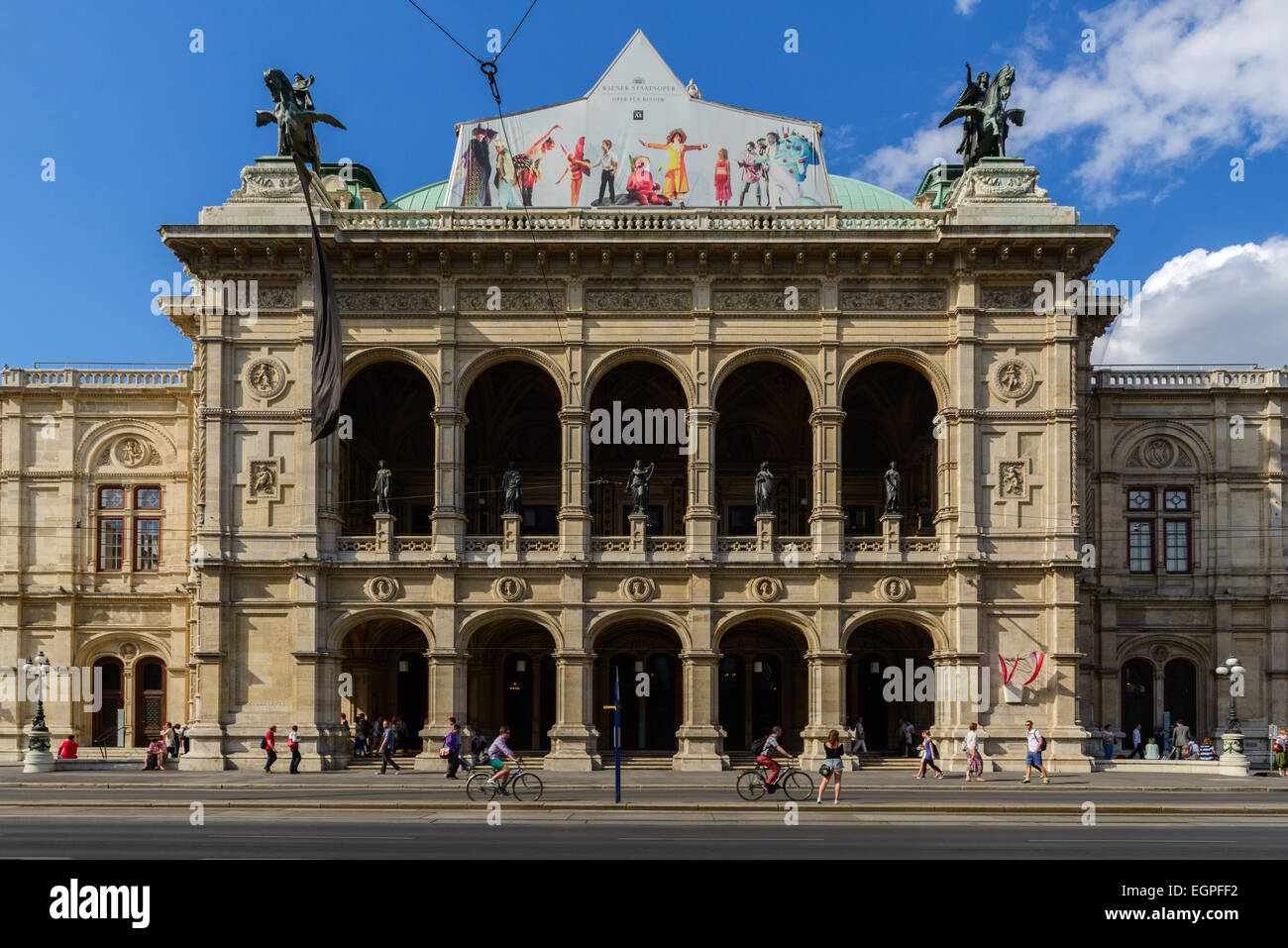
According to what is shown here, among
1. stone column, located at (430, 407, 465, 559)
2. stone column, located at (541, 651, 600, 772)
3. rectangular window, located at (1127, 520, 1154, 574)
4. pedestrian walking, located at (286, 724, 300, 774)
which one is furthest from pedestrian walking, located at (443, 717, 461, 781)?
rectangular window, located at (1127, 520, 1154, 574)

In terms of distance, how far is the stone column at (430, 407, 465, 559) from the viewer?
1499 inches

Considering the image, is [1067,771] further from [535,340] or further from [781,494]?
[535,340]

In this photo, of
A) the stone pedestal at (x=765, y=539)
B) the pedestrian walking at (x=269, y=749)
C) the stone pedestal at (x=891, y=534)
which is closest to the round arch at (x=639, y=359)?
the stone pedestal at (x=765, y=539)

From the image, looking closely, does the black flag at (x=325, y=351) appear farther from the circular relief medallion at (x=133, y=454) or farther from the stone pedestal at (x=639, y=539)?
the circular relief medallion at (x=133, y=454)

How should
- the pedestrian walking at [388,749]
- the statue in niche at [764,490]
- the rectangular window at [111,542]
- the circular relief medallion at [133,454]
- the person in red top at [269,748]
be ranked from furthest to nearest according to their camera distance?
the circular relief medallion at [133,454] → the rectangular window at [111,542] → the statue in niche at [764,490] → the pedestrian walking at [388,749] → the person in red top at [269,748]

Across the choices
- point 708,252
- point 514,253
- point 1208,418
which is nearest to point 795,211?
point 708,252

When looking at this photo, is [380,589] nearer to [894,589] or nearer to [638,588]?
[638,588]

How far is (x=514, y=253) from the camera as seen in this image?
38.2 m

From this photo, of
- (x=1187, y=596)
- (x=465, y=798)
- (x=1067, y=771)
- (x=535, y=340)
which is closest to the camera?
(x=465, y=798)

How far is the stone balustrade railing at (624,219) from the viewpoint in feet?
125

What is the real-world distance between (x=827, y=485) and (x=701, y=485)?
3693mm

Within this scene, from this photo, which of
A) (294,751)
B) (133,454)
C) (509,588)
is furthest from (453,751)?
(133,454)

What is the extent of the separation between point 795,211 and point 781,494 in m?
10.6

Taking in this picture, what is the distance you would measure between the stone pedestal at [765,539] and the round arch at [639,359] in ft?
13.1
